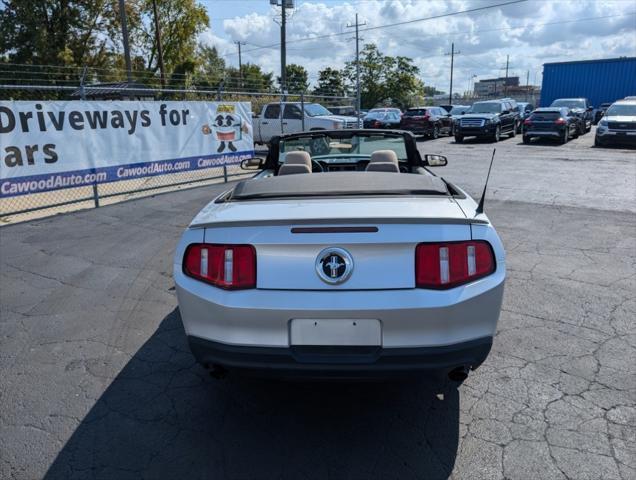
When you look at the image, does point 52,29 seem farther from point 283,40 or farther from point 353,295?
point 353,295

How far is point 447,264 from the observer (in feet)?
7.71

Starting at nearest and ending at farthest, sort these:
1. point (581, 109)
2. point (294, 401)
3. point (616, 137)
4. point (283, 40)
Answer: point (294, 401)
point (616, 137)
point (581, 109)
point (283, 40)

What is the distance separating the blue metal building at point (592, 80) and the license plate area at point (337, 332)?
4067cm

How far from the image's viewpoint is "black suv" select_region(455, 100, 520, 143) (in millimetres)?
22594

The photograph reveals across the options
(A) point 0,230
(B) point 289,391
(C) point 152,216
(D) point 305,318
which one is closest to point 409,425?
(B) point 289,391

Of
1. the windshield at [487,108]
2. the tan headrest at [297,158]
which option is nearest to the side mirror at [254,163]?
the tan headrest at [297,158]

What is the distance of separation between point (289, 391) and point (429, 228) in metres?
1.48

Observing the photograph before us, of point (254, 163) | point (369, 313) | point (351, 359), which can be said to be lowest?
point (351, 359)

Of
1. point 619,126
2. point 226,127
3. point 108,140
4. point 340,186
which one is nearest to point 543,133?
point 619,126

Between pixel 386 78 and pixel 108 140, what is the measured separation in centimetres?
5511

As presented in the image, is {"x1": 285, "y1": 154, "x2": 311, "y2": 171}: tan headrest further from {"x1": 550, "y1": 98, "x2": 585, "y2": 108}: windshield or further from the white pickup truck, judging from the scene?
{"x1": 550, "y1": 98, "x2": 585, "y2": 108}: windshield

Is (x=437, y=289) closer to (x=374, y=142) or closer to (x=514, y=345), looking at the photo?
(x=514, y=345)

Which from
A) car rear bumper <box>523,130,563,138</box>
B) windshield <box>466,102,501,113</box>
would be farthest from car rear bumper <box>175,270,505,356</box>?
windshield <box>466,102,501,113</box>

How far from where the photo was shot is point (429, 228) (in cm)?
236
